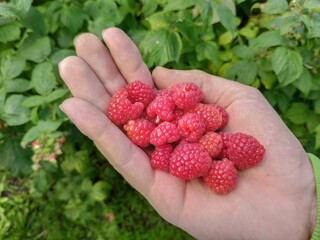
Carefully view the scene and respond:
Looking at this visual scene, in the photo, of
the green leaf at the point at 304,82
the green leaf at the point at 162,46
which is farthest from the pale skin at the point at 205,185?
the green leaf at the point at 304,82

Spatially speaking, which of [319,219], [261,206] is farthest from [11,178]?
[319,219]

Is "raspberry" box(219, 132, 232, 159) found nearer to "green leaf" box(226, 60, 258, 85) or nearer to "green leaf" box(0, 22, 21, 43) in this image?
"green leaf" box(226, 60, 258, 85)

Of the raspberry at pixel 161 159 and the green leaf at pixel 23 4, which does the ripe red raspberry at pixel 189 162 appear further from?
the green leaf at pixel 23 4

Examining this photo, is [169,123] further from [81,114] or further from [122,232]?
[122,232]

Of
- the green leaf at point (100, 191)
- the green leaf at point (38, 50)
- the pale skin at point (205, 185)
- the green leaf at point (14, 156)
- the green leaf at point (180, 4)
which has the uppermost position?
the green leaf at point (180, 4)

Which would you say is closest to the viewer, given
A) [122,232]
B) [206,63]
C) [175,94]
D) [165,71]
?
[175,94]

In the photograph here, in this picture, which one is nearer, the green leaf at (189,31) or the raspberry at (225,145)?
the raspberry at (225,145)

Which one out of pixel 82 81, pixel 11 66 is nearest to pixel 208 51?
pixel 82 81

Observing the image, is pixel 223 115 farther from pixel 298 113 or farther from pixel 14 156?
pixel 14 156
